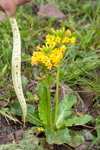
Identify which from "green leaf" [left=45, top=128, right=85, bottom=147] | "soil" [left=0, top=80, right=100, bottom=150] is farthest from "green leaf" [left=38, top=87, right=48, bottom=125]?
"soil" [left=0, top=80, right=100, bottom=150]

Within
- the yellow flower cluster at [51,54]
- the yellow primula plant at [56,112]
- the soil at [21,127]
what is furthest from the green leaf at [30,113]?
the yellow flower cluster at [51,54]

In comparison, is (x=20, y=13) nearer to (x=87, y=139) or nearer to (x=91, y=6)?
(x=91, y=6)

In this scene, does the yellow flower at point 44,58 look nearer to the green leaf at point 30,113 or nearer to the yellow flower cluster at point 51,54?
the yellow flower cluster at point 51,54

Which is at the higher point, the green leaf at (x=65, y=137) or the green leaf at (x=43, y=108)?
the green leaf at (x=43, y=108)

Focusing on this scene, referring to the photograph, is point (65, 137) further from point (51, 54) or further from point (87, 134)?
point (51, 54)

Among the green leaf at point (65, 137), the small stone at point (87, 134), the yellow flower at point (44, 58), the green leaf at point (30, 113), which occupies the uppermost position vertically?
the yellow flower at point (44, 58)

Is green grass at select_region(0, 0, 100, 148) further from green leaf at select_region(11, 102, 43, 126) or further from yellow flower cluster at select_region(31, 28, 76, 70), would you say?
yellow flower cluster at select_region(31, 28, 76, 70)
